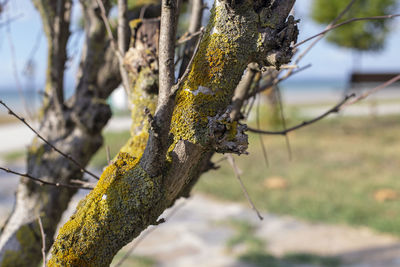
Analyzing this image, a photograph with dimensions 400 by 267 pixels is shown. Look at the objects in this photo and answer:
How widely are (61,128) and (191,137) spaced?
133cm

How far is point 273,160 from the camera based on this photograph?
26.1 feet

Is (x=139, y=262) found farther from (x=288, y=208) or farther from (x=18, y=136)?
(x=18, y=136)

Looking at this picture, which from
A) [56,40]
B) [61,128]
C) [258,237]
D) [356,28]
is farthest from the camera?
[356,28]

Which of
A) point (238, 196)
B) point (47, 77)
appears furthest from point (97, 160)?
point (47, 77)

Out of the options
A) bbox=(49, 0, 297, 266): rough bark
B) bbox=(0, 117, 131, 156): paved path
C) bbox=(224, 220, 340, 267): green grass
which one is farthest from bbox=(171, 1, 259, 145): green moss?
bbox=(0, 117, 131, 156): paved path

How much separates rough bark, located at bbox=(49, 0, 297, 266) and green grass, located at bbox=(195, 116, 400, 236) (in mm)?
4266

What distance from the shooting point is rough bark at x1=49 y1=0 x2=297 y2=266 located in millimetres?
990

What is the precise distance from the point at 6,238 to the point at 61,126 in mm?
641

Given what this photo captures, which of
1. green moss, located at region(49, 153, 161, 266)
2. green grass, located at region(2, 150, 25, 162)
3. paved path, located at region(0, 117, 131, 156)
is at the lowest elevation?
green moss, located at region(49, 153, 161, 266)

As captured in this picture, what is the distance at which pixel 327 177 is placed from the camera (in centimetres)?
672

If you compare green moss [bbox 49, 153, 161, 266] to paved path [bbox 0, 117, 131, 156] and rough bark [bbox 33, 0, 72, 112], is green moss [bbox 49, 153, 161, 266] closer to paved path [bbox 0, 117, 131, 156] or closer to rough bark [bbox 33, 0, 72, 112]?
rough bark [bbox 33, 0, 72, 112]

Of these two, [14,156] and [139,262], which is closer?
[139,262]

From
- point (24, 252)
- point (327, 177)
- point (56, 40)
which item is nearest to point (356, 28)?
point (327, 177)

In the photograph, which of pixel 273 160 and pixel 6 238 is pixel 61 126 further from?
pixel 273 160
